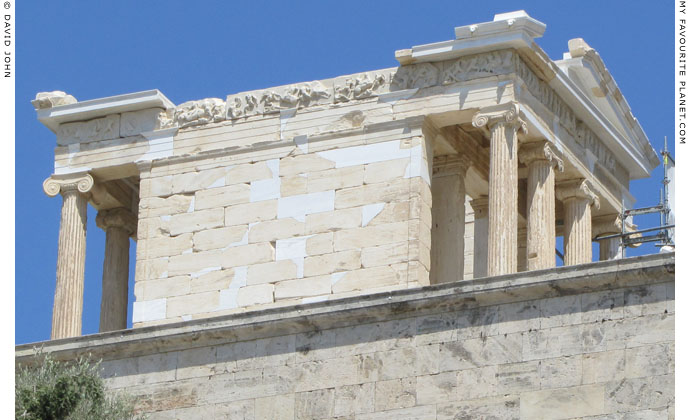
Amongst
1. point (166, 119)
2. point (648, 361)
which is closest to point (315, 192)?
point (166, 119)

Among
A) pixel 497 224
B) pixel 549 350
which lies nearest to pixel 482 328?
pixel 549 350

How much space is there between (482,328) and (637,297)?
191 centimetres

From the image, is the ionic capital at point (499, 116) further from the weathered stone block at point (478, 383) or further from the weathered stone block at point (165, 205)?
the weathered stone block at point (478, 383)

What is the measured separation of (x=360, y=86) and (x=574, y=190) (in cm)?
397

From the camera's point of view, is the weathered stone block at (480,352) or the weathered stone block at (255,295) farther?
the weathered stone block at (255,295)

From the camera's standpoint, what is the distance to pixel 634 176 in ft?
144

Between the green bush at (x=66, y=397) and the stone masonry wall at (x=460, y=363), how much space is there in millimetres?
599

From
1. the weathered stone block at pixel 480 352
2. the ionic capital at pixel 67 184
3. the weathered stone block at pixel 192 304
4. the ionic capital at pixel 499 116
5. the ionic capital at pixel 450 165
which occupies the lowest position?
the weathered stone block at pixel 480 352

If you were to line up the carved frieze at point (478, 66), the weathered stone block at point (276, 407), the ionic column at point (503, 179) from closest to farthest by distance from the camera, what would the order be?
the weathered stone block at point (276, 407)
the ionic column at point (503, 179)
the carved frieze at point (478, 66)

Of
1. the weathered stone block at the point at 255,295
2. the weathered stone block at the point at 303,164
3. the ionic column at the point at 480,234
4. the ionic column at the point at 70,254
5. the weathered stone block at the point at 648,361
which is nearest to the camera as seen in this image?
the weathered stone block at the point at 648,361

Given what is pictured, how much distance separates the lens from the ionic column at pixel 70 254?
4041 centimetres

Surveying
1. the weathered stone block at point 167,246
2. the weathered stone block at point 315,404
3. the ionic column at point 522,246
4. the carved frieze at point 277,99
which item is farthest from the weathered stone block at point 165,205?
the weathered stone block at point 315,404

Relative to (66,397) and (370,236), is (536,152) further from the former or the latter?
(66,397)

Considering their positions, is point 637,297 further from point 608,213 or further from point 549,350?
point 608,213
